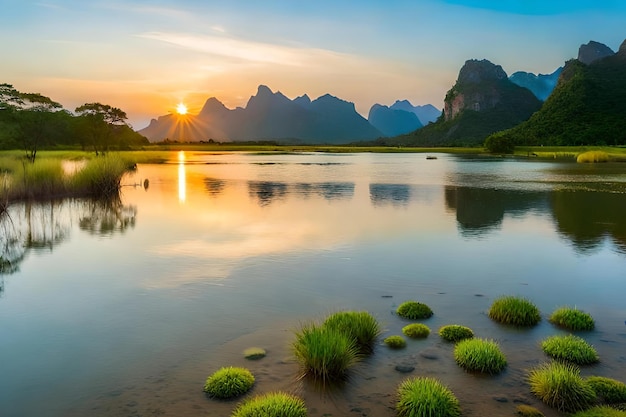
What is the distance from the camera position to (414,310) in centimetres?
1360

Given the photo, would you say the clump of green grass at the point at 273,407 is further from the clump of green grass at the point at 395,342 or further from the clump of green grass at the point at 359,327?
the clump of green grass at the point at 395,342

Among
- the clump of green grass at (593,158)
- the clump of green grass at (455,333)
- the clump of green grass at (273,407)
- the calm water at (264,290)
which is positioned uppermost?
the clump of green grass at (593,158)

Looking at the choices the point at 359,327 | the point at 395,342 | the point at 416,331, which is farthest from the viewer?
the point at 416,331

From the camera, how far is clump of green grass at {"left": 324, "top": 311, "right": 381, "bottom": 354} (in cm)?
1132

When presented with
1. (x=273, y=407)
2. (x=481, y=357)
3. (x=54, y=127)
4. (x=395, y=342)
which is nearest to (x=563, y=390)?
(x=481, y=357)

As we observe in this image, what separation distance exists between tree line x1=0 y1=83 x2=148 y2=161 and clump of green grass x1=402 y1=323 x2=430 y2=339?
51.1 meters

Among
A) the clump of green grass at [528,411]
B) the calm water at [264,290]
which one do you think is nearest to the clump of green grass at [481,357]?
the calm water at [264,290]

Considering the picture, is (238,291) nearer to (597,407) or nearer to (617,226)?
(597,407)

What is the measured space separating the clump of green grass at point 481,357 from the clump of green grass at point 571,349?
1.32 meters

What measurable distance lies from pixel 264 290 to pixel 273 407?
8.12 meters

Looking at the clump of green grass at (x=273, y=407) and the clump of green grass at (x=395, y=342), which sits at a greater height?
the clump of green grass at (x=273, y=407)

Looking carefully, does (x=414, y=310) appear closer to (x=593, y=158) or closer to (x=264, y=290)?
(x=264, y=290)

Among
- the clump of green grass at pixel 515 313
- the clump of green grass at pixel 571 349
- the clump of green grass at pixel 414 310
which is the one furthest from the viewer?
the clump of green grass at pixel 414 310

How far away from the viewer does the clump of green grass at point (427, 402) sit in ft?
27.4
